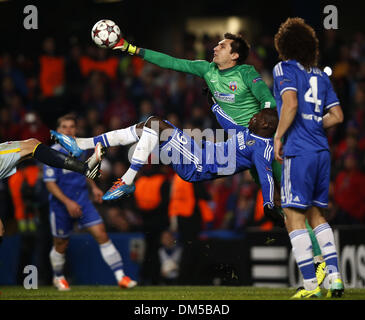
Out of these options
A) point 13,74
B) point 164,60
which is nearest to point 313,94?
point 164,60

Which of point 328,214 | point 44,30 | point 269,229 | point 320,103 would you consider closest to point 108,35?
point 320,103

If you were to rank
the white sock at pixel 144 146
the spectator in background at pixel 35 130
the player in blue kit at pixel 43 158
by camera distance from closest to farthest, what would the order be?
the player in blue kit at pixel 43 158 → the white sock at pixel 144 146 → the spectator in background at pixel 35 130

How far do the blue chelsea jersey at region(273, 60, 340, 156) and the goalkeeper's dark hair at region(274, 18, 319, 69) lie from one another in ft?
0.23

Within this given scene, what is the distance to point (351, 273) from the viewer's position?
32.8 ft

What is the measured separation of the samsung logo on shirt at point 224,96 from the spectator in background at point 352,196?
413 centimetres

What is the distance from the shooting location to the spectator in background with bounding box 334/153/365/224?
1157cm

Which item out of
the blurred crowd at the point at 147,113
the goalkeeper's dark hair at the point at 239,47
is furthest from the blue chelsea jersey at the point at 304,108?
the blurred crowd at the point at 147,113

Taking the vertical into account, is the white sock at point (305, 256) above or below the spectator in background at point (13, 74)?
below

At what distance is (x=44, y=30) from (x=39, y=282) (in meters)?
7.50

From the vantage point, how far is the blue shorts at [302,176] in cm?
641

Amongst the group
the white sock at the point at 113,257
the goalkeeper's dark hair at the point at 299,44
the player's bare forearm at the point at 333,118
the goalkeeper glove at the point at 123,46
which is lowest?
the white sock at the point at 113,257

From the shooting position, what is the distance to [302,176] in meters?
6.40

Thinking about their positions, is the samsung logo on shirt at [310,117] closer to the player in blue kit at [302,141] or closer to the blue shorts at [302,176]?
the player in blue kit at [302,141]

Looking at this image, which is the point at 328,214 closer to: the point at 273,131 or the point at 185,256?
the point at 185,256
